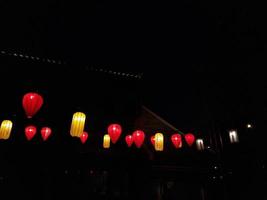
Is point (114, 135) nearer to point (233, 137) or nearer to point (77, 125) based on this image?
point (77, 125)

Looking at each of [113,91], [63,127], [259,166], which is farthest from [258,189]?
[63,127]

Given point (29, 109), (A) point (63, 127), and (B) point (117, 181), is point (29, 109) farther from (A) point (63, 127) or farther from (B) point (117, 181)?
(B) point (117, 181)

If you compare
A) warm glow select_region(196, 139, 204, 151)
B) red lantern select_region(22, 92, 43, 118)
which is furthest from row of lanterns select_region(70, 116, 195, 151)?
warm glow select_region(196, 139, 204, 151)

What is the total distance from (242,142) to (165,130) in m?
8.69

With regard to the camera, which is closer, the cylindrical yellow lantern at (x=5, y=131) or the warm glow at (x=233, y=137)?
the cylindrical yellow lantern at (x=5, y=131)

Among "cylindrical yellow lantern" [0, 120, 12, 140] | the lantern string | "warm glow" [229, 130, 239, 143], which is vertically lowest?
"cylindrical yellow lantern" [0, 120, 12, 140]

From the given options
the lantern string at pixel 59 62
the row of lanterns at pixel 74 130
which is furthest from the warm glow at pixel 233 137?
the lantern string at pixel 59 62

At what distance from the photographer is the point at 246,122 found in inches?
740

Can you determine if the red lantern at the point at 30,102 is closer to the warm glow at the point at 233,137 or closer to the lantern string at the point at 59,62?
the lantern string at the point at 59,62

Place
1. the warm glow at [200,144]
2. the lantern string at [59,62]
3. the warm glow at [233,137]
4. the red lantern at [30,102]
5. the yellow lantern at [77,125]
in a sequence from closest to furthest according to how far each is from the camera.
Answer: the red lantern at [30,102] < the yellow lantern at [77,125] < the lantern string at [59,62] < the warm glow at [200,144] < the warm glow at [233,137]

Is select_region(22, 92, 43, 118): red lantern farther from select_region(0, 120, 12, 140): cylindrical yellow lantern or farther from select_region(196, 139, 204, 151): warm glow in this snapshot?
select_region(196, 139, 204, 151): warm glow

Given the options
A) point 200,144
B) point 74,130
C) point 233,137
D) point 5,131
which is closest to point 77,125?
point 74,130

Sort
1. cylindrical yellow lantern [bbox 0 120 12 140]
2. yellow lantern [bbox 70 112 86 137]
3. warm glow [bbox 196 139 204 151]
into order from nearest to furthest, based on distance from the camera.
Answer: yellow lantern [bbox 70 112 86 137] → cylindrical yellow lantern [bbox 0 120 12 140] → warm glow [bbox 196 139 204 151]

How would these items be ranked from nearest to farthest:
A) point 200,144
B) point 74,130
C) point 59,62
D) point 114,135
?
1. point 74,130
2. point 114,135
3. point 59,62
4. point 200,144
